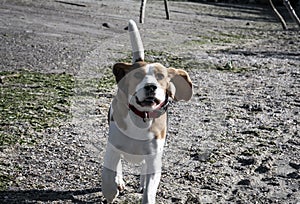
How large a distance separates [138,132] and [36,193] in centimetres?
88

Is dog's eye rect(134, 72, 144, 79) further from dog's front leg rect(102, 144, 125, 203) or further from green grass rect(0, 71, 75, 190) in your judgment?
green grass rect(0, 71, 75, 190)

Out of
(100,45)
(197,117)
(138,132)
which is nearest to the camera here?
(138,132)

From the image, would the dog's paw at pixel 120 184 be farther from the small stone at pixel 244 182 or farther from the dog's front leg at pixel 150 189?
the small stone at pixel 244 182

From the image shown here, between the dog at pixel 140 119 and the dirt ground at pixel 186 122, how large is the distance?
36 cm

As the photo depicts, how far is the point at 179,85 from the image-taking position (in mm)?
4012

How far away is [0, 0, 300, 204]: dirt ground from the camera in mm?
4531

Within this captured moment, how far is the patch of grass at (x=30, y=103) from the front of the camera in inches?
221

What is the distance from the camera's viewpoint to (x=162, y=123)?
3953 mm

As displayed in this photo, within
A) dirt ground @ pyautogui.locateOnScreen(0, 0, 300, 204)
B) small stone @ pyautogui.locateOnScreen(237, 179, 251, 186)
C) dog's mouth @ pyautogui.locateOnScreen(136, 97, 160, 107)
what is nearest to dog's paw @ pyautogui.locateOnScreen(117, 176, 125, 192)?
dirt ground @ pyautogui.locateOnScreen(0, 0, 300, 204)

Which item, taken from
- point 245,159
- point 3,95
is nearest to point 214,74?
point 3,95

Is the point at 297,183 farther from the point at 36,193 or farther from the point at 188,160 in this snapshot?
the point at 36,193

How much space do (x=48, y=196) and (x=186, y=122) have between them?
2530 mm

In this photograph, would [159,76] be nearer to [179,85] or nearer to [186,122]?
[179,85]

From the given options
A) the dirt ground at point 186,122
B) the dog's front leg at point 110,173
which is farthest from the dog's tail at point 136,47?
the dirt ground at point 186,122
